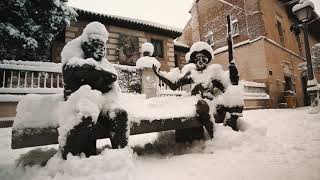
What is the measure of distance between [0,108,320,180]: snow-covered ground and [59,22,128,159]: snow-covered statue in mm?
153

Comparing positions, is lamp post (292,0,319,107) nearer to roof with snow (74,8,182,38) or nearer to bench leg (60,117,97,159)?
bench leg (60,117,97,159)

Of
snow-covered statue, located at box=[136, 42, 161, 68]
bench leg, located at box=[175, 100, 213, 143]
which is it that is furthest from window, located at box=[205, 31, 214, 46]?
bench leg, located at box=[175, 100, 213, 143]

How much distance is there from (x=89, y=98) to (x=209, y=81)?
195 centimetres

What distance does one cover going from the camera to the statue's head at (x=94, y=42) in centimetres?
222

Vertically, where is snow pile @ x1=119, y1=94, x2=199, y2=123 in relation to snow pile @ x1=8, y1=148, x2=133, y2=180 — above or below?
above

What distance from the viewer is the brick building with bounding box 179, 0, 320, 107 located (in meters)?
13.2

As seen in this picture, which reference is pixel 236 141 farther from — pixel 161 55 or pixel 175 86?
pixel 161 55

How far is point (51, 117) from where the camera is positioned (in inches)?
80.4

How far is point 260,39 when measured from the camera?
43.0ft

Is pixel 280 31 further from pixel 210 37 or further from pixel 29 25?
pixel 29 25

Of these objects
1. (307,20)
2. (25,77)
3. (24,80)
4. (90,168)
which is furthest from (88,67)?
(307,20)

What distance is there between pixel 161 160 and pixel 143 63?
460 centimetres

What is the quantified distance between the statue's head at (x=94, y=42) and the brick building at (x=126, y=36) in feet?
33.4

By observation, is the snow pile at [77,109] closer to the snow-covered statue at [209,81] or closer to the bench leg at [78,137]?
the bench leg at [78,137]
